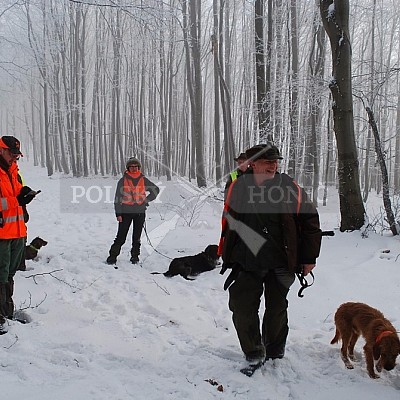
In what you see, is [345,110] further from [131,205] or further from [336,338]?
[336,338]

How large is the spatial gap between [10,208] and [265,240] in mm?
2546

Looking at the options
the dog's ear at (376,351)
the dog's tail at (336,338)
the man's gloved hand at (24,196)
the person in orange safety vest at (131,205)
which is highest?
the man's gloved hand at (24,196)

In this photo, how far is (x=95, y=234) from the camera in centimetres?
1010

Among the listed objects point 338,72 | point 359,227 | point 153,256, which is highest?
point 338,72

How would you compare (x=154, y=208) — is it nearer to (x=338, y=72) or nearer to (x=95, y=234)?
(x=95, y=234)

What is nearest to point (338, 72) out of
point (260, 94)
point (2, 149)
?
point (260, 94)

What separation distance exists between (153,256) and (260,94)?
635 cm

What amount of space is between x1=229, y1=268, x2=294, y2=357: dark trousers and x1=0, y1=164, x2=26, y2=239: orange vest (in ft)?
7.44

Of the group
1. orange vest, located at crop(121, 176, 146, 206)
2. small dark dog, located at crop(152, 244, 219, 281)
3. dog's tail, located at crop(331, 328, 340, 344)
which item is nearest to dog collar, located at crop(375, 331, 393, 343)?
dog's tail, located at crop(331, 328, 340, 344)

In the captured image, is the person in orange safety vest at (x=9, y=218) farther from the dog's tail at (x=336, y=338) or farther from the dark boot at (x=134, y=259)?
the dark boot at (x=134, y=259)

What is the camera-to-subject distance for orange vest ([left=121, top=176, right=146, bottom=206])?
7.51 m

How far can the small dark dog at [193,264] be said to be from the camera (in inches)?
A: 264

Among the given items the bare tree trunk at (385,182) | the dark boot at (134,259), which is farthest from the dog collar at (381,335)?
the dark boot at (134,259)

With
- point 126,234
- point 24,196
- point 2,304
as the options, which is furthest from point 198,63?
point 2,304
